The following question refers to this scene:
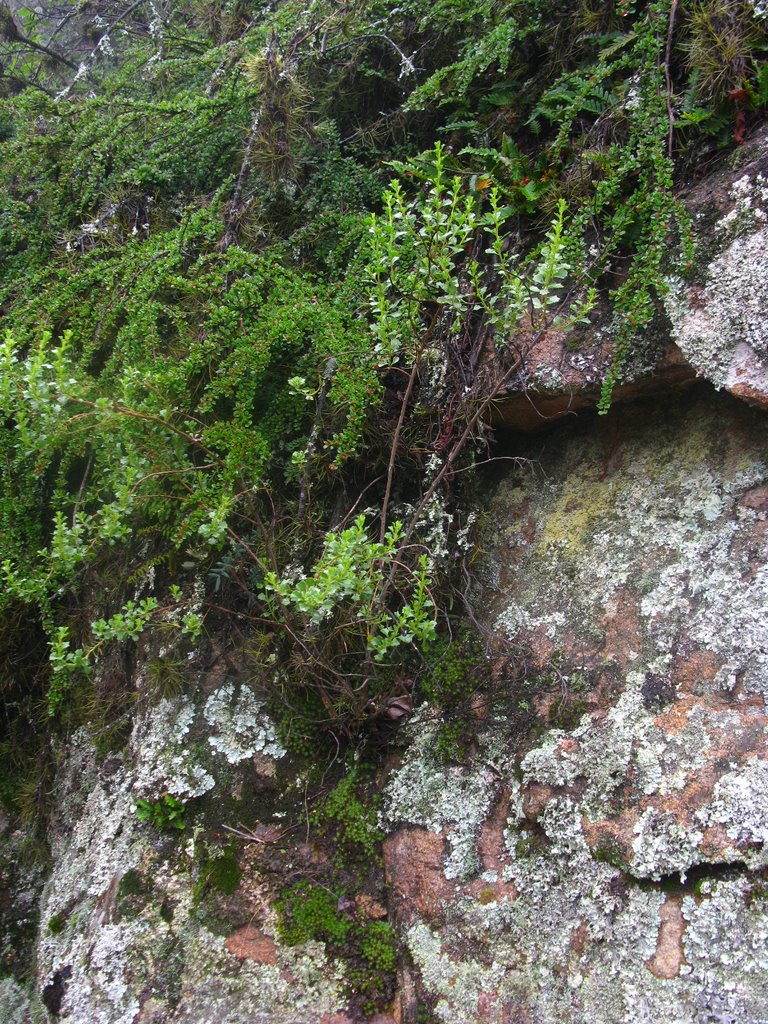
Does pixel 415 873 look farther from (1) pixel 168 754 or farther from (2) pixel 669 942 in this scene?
(1) pixel 168 754

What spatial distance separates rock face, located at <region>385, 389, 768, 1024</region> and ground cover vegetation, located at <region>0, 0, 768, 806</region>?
33 centimetres

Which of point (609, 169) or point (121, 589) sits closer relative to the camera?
point (609, 169)

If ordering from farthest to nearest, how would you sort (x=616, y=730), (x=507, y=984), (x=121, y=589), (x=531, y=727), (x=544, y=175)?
(x=121, y=589) → (x=544, y=175) → (x=531, y=727) → (x=616, y=730) → (x=507, y=984)

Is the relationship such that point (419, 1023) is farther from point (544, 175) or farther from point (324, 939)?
point (544, 175)

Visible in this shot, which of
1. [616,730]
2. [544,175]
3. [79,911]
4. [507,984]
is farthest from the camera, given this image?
[544,175]

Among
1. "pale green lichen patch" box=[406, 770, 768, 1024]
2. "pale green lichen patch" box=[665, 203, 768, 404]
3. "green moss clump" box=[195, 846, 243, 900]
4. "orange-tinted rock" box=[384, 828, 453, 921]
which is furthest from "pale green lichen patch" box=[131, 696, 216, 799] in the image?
"pale green lichen patch" box=[665, 203, 768, 404]

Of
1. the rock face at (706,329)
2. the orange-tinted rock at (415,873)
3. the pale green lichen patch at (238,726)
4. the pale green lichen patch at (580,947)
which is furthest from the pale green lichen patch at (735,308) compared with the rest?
the pale green lichen patch at (238,726)

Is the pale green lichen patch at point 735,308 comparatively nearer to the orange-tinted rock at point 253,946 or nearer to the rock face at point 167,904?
the rock face at point 167,904

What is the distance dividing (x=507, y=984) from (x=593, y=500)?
5.14 ft

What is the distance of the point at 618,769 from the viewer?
6.86ft

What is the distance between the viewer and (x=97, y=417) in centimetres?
259

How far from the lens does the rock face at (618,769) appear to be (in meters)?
1.83

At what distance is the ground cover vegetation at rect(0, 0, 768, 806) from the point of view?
7.83ft

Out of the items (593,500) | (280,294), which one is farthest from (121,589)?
(593,500)
